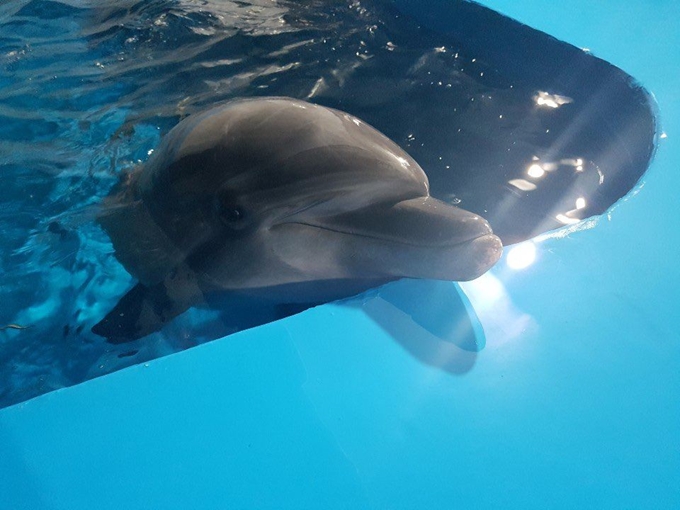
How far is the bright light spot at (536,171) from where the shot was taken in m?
3.88

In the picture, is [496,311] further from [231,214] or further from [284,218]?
[231,214]

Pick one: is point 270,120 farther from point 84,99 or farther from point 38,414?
point 84,99

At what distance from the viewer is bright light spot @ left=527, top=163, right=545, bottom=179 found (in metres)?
3.88

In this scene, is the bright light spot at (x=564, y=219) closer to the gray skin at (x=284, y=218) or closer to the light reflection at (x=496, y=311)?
the light reflection at (x=496, y=311)

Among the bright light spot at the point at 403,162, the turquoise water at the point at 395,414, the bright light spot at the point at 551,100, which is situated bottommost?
the turquoise water at the point at 395,414

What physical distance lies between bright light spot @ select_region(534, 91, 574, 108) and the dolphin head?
2.52m

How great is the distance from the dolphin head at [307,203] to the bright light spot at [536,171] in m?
1.64

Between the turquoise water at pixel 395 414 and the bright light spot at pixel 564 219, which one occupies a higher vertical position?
the bright light spot at pixel 564 219

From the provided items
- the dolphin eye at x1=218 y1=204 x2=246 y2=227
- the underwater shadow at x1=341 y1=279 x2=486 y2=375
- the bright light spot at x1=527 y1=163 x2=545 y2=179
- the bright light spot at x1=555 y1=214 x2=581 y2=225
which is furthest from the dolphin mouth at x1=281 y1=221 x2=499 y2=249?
the bright light spot at x1=527 y1=163 x2=545 y2=179

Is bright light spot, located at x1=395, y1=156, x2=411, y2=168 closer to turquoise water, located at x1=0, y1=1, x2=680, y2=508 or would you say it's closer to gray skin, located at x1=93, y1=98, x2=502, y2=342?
gray skin, located at x1=93, y1=98, x2=502, y2=342

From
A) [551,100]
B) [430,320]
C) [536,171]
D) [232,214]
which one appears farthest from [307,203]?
[551,100]

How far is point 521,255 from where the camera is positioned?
9.36 ft

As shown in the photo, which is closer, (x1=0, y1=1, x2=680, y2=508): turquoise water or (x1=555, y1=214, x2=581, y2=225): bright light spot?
(x1=0, y1=1, x2=680, y2=508): turquoise water

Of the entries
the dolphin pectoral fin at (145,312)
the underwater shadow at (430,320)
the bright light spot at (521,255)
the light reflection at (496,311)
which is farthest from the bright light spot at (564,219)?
the dolphin pectoral fin at (145,312)
